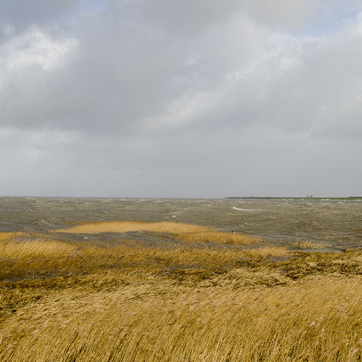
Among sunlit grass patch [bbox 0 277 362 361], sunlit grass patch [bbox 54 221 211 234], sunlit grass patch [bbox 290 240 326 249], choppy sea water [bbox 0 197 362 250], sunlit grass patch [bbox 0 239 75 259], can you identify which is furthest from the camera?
sunlit grass patch [bbox 54 221 211 234]

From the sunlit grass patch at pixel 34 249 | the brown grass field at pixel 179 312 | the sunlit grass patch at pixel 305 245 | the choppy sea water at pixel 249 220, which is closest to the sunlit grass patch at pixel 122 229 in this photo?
the choppy sea water at pixel 249 220

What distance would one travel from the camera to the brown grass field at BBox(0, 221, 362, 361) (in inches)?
283

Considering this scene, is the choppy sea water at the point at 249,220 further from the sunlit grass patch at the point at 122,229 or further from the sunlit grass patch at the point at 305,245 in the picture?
the sunlit grass patch at the point at 122,229

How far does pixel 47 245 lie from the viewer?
71.2ft

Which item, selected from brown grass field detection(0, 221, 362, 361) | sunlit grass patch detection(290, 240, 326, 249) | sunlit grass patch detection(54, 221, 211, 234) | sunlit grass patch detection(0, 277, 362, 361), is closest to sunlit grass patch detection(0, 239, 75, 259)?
brown grass field detection(0, 221, 362, 361)

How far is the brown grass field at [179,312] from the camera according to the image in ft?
23.6

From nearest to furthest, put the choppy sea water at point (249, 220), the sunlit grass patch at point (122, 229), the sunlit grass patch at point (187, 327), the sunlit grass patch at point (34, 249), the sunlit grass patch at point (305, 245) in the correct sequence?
the sunlit grass patch at point (187, 327)
the sunlit grass patch at point (34, 249)
the sunlit grass patch at point (305, 245)
the choppy sea water at point (249, 220)
the sunlit grass patch at point (122, 229)

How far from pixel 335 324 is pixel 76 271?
12915mm

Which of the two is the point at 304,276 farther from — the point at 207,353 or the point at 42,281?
the point at 42,281

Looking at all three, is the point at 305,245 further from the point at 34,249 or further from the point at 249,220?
the point at 249,220

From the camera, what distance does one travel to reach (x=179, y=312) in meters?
9.03

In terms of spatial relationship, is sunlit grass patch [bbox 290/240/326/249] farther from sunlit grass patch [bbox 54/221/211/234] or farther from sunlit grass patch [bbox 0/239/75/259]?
sunlit grass patch [bbox 0/239/75/259]

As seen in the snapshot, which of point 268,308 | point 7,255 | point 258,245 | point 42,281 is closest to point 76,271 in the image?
point 42,281

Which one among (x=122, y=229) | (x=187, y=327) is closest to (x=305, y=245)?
(x=187, y=327)
